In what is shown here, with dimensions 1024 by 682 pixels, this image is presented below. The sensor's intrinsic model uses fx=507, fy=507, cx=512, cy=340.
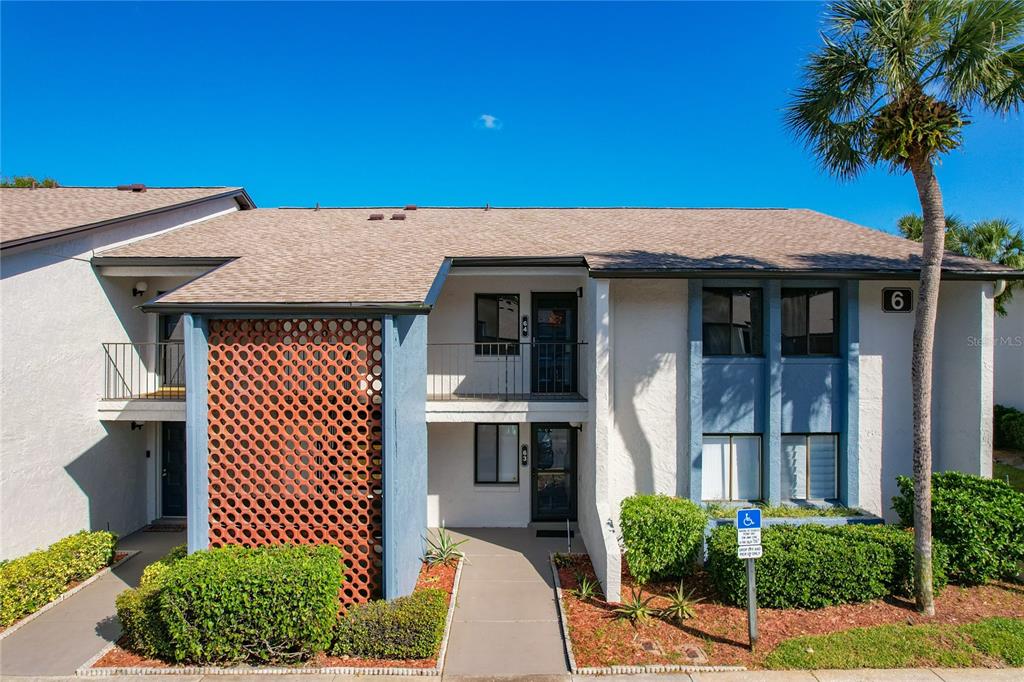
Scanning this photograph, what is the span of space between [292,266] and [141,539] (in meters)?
6.96

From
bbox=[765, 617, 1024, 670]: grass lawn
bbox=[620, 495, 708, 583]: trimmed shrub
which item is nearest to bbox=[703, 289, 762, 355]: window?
bbox=[620, 495, 708, 583]: trimmed shrub

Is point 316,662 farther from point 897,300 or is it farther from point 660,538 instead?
point 897,300

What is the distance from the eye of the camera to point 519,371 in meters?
11.4

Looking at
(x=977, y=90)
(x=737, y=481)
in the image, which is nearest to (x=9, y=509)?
(x=737, y=481)

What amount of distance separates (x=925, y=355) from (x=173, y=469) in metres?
14.9

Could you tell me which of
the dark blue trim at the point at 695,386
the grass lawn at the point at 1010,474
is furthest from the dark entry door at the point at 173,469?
the grass lawn at the point at 1010,474

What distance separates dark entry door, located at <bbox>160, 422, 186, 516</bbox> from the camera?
38.4ft

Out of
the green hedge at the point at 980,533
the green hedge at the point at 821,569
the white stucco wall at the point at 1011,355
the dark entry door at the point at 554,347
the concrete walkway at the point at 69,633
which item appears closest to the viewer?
the concrete walkway at the point at 69,633

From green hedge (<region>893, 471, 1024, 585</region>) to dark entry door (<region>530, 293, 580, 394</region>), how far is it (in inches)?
263

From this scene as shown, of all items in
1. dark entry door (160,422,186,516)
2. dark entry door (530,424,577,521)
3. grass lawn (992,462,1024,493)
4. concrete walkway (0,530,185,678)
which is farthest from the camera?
grass lawn (992,462,1024,493)

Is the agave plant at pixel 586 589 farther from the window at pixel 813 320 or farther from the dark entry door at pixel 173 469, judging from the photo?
the dark entry door at pixel 173 469

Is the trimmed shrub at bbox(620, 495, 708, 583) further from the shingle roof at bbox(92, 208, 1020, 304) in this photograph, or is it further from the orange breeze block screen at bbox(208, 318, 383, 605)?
the shingle roof at bbox(92, 208, 1020, 304)

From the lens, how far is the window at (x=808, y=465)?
32.0ft

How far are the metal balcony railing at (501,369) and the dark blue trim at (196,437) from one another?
15.6 feet
